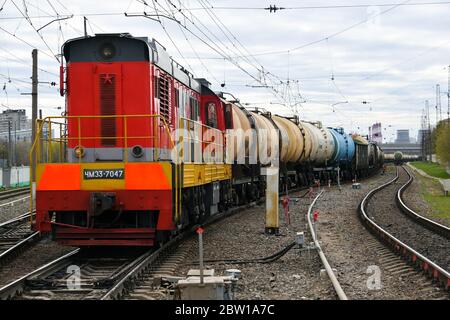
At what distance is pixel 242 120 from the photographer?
1900 centimetres

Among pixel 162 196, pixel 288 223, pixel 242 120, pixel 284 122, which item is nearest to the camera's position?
pixel 162 196

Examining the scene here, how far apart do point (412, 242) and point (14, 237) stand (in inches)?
336

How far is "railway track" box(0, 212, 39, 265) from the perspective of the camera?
37.0 ft

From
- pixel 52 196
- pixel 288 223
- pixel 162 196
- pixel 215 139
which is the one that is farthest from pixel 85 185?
pixel 288 223

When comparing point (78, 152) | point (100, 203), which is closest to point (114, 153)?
point (78, 152)

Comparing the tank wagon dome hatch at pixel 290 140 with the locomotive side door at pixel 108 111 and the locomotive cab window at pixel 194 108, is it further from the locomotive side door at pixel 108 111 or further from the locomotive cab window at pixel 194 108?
the locomotive side door at pixel 108 111

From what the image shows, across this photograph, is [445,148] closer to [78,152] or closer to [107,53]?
[107,53]

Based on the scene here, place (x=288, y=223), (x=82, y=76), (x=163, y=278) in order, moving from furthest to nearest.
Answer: (x=288, y=223) < (x=82, y=76) < (x=163, y=278)

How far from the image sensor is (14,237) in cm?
1354

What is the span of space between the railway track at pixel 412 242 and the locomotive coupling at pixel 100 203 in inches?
182

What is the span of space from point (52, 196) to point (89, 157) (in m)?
1.06

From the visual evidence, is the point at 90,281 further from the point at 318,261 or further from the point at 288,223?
the point at 288,223

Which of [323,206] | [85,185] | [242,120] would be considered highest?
[242,120]

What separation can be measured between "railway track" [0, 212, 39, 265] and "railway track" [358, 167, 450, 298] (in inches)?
261
